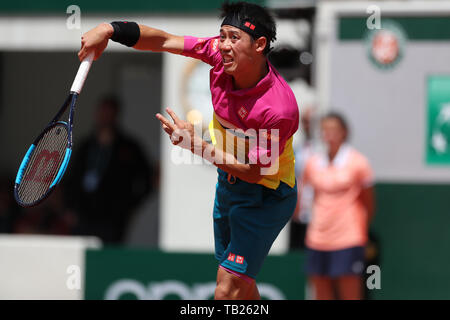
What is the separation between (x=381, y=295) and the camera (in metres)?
6.93

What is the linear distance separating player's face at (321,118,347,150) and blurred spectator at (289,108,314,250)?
319 mm

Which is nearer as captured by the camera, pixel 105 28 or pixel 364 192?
pixel 105 28

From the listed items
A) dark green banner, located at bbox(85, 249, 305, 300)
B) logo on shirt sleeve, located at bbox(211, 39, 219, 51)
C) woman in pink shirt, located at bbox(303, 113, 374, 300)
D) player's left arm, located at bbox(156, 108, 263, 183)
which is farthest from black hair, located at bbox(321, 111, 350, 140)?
player's left arm, located at bbox(156, 108, 263, 183)

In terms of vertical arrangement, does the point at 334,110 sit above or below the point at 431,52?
below

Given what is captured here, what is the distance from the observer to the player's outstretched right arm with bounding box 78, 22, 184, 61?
3.77 meters

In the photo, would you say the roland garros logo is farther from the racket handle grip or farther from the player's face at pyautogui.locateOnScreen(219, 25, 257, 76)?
the racket handle grip

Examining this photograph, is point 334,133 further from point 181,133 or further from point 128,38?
point 181,133

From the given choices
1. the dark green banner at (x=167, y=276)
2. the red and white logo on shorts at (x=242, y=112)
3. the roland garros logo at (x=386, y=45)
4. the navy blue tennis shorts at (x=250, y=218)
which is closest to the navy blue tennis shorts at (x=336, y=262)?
the dark green banner at (x=167, y=276)

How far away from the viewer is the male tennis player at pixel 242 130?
378 cm

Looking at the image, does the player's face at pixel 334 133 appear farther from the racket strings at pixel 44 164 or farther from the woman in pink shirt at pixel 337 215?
the racket strings at pixel 44 164

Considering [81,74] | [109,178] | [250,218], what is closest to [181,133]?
[81,74]
